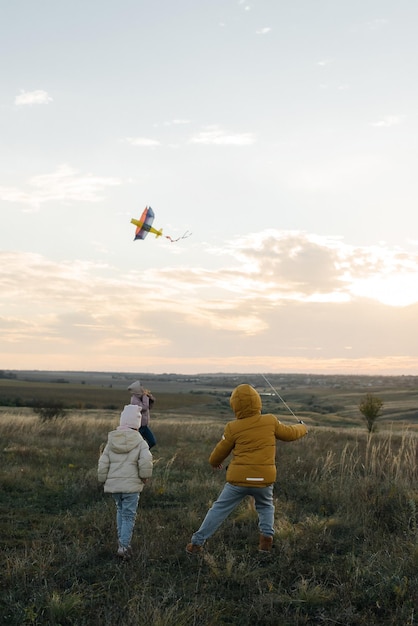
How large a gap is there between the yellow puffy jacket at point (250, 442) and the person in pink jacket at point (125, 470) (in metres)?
0.84

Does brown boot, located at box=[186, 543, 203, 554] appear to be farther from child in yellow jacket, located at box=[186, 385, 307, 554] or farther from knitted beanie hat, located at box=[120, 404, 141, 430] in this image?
knitted beanie hat, located at box=[120, 404, 141, 430]

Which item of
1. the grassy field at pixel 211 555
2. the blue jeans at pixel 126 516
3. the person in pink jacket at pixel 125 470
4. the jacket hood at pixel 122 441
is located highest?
the jacket hood at pixel 122 441

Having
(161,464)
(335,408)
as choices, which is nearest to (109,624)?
(161,464)

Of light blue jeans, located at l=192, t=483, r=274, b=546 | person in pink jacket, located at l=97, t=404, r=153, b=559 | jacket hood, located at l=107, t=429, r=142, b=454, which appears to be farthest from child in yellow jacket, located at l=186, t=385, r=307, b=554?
jacket hood, located at l=107, t=429, r=142, b=454

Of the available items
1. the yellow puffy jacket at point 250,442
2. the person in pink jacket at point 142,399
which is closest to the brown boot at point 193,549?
the yellow puffy jacket at point 250,442

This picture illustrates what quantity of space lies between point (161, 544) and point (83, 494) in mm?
3170

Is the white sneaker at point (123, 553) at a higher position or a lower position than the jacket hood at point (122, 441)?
lower

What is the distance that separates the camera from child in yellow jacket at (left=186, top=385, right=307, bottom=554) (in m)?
5.95

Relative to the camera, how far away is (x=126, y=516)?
20.1ft

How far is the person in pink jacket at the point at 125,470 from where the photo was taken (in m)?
6.18

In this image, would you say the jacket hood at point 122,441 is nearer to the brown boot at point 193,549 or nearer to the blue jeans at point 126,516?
the blue jeans at point 126,516

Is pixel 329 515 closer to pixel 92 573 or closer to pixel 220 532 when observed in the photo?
pixel 220 532

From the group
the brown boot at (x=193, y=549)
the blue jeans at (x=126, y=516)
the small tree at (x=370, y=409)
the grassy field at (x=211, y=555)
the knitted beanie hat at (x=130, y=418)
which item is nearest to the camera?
the grassy field at (x=211, y=555)

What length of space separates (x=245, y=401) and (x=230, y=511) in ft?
3.89
